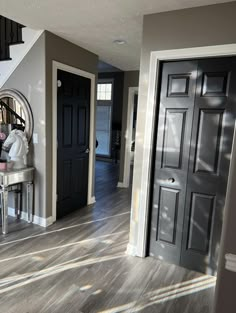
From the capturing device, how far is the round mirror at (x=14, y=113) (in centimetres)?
313

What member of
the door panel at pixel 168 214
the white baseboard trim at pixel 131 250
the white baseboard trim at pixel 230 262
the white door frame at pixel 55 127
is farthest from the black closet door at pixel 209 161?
the white door frame at pixel 55 127

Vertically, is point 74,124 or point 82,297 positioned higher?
point 74,124

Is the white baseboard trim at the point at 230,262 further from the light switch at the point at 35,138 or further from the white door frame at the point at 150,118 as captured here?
the light switch at the point at 35,138

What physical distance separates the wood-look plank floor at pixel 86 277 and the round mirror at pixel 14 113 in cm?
129

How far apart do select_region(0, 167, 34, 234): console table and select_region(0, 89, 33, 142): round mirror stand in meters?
0.47

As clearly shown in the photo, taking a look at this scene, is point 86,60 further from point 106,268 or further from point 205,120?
point 106,268

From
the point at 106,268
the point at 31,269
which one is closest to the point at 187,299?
the point at 106,268

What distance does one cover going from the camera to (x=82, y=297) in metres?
1.98

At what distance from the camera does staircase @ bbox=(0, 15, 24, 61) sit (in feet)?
10.3

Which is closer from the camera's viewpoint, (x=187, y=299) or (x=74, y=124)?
(x=187, y=299)

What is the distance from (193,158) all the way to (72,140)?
1885 mm

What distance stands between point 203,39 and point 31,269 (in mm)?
2687

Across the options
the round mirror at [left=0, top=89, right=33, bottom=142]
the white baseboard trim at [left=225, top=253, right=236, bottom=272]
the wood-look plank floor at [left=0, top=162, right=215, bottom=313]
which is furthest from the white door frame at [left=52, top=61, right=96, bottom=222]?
the white baseboard trim at [left=225, top=253, right=236, bottom=272]

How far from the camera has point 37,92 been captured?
3.02m
